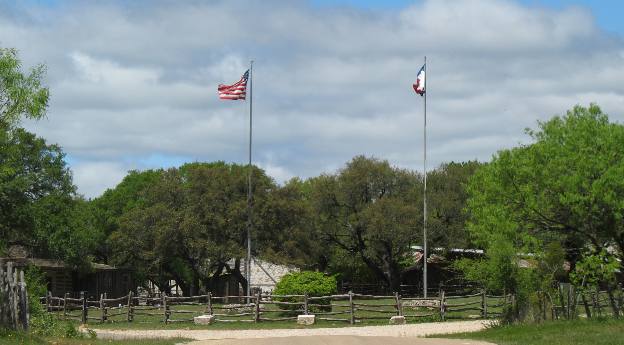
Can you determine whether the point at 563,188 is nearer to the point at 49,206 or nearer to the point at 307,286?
the point at 307,286

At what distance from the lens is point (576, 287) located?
1195 inches

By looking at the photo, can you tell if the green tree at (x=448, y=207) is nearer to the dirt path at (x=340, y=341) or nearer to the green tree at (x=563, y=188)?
the green tree at (x=563, y=188)

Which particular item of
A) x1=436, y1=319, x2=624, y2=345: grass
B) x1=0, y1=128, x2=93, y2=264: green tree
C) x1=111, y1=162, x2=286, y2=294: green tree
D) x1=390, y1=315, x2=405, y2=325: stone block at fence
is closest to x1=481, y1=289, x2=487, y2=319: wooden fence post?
x1=390, y1=315, x2=405, y2=325: stone block at fence

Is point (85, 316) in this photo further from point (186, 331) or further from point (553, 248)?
point (553, 248)

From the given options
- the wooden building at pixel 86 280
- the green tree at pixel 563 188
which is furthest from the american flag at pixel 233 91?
the green tree at pixel 563 188

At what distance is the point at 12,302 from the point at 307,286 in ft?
66.4

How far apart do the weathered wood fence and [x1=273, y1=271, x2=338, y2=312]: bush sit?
62.0 ft

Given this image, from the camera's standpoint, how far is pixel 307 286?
40375mm

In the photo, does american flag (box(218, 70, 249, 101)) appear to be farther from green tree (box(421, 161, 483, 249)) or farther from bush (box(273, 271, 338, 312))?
green tree (box(421, 161, 483, 249))

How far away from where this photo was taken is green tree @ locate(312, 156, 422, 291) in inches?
2714

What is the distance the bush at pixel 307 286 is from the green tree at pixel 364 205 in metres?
26.8

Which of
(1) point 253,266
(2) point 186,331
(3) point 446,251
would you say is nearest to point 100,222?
(1) point 253,266

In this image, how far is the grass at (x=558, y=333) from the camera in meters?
24.2

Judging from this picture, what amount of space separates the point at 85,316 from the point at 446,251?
3093cm
